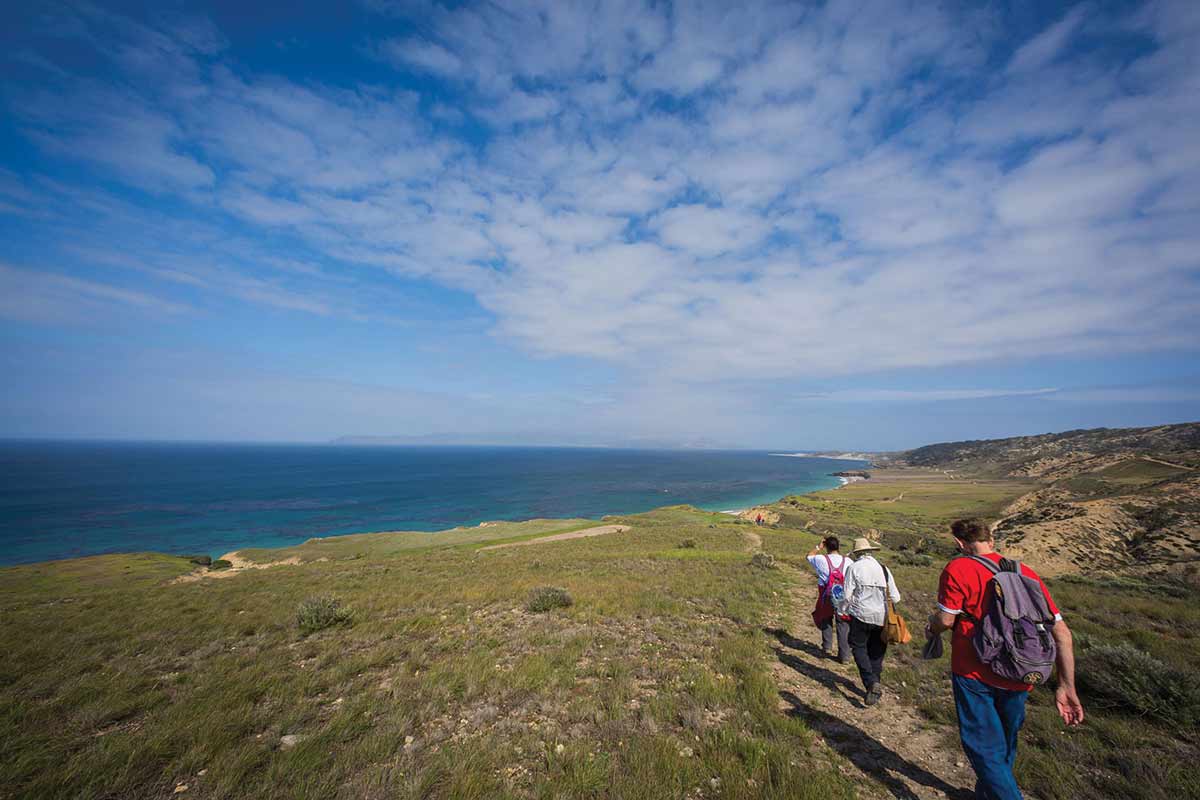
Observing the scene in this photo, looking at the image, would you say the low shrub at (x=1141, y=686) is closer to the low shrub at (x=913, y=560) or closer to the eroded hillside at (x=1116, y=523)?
the low shrub at (x=913, y=560)

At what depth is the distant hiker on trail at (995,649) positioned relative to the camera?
389 cm

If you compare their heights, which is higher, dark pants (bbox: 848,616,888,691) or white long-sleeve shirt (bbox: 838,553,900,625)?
white long-sleeve shirt (bbox: 838,553,900,625)

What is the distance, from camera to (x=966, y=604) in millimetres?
4258

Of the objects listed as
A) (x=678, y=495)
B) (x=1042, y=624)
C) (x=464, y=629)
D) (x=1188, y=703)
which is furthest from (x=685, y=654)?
(x=678, y=495)

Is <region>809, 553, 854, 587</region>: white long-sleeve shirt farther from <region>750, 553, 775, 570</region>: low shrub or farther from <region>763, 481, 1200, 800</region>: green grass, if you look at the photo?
<region>750, 553, 775, 570</region>: low shrub

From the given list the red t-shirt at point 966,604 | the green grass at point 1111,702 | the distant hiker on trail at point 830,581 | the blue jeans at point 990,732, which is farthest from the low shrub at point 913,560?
the red t-shirt at point 966,604

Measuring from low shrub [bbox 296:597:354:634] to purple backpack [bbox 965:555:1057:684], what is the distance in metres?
12.3

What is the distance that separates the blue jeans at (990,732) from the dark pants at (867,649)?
2.48 m

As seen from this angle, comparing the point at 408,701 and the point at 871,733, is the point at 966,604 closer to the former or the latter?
the point at 871,733

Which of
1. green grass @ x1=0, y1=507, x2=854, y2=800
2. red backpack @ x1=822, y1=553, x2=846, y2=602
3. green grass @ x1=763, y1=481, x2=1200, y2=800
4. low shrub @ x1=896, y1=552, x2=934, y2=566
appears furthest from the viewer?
low shrub @ x1=896, y1=552, x2=934, y2=566

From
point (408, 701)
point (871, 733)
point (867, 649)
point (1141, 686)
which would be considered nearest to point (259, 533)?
point (408, 701)

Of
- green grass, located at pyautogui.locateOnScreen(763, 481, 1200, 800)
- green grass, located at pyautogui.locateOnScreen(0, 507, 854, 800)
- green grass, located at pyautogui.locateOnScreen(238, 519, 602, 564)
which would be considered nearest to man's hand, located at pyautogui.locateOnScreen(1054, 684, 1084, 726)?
green grass, located at pyautogui.locateOnScreen(763, 481, 1200, 800)

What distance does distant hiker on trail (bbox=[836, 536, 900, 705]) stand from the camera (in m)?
6.71

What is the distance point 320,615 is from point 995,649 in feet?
41.3
